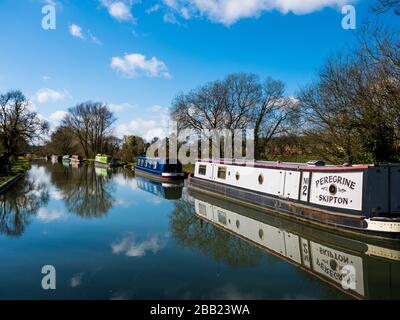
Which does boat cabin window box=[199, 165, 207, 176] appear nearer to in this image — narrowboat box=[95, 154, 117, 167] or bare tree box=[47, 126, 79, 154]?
narrowboat box=[95, 154, 117, 167]

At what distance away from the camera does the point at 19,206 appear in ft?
50.4

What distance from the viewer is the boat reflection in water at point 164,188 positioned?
66.4 ft

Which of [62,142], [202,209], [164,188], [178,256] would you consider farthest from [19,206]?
[62,142]

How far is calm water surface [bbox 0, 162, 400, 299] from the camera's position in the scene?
661cm

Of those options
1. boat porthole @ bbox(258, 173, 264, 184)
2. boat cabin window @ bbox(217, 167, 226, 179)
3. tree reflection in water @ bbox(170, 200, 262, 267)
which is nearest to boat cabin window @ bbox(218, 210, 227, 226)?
tree reflection in water @ bbox(170, 200, 262, 267)

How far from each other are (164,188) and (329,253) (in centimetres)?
1559

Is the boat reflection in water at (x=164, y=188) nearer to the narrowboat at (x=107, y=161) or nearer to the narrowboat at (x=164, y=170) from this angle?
the narrowboat at (x=164, y=170)

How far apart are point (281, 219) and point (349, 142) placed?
686 cm

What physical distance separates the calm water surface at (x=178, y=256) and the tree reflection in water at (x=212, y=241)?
29 millimetres

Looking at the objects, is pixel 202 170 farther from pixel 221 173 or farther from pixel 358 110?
pixel 358 110

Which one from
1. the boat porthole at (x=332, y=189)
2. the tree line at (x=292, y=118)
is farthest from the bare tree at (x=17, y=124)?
the boat porthole at (x=332, y=189)

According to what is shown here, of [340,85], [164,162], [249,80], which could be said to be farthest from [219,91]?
[340,85]
